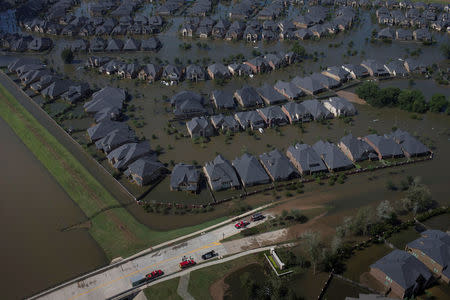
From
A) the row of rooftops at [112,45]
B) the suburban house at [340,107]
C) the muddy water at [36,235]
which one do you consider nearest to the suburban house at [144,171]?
the muddy water at [36,235]

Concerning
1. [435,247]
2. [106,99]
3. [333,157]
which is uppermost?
[106,99]

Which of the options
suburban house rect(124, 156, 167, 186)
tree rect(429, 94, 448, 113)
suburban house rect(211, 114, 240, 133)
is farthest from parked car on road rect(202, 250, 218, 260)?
tree rect(429, 94, 448, 113)

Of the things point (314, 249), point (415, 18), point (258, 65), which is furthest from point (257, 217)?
point (415, 18)

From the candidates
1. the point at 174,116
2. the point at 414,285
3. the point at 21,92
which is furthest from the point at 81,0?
the point at 414,285

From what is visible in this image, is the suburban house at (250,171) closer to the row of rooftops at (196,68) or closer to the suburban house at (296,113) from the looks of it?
the suburban house at (296,113)

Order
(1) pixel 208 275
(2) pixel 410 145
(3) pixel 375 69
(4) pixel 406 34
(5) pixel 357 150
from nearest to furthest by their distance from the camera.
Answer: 1. (1) pixel 208 275
2. (5) pixel 357 150
3. (2) pixel 410 145
4. (3) pixel 375 69
5. (4) pixel 406 34

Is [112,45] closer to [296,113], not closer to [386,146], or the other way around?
[296,113]
